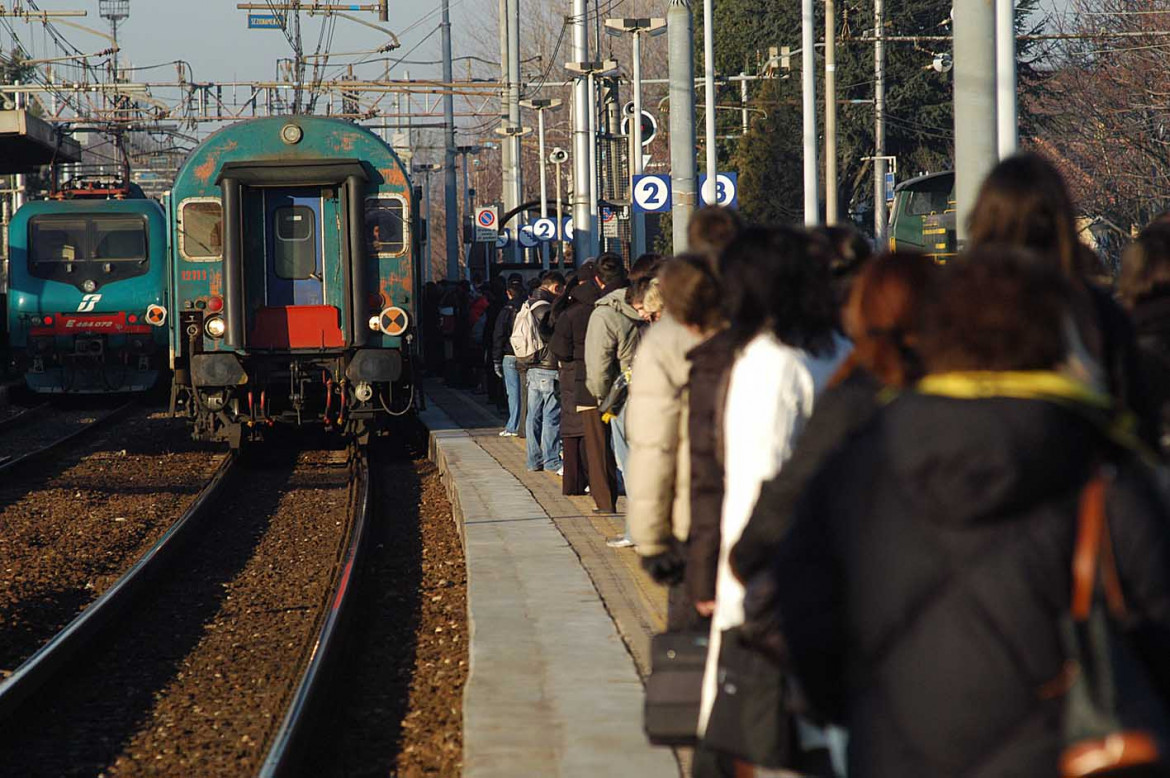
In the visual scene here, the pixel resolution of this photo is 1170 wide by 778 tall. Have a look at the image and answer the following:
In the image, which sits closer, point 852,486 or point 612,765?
point 852,486

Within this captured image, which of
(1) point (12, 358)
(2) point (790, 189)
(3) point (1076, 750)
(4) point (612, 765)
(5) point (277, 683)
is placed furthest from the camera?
(2) point (790, 189)

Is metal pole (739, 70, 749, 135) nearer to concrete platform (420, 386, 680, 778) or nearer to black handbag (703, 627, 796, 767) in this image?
concrete platform (420, 386, 680, 778)

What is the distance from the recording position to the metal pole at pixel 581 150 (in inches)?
890

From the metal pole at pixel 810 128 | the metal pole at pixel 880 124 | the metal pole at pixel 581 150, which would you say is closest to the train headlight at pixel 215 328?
the metal pole at pixel 581 150

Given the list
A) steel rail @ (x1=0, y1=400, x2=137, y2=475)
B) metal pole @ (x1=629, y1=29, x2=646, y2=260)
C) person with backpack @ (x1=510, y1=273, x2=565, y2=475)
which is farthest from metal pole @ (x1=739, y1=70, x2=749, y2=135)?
person with backpack @ (x1=510, y1=273, x2=565, y2=475)

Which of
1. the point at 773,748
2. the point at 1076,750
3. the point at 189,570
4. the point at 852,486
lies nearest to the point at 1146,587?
the point at 1076,750

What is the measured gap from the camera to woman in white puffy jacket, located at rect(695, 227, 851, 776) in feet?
14.5

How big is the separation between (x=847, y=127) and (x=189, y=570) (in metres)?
42.7

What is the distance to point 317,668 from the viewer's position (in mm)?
8156

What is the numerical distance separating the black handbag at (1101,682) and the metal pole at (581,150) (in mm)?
19895

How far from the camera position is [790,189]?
56.4 metres

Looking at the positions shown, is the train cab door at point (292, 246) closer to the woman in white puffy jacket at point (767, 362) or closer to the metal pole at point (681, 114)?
the metal pole at point (681, 114)

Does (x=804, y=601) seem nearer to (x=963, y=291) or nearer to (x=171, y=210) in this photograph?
(x=963, y=291)

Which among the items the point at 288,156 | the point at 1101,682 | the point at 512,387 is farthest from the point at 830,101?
the point at 1101,682
